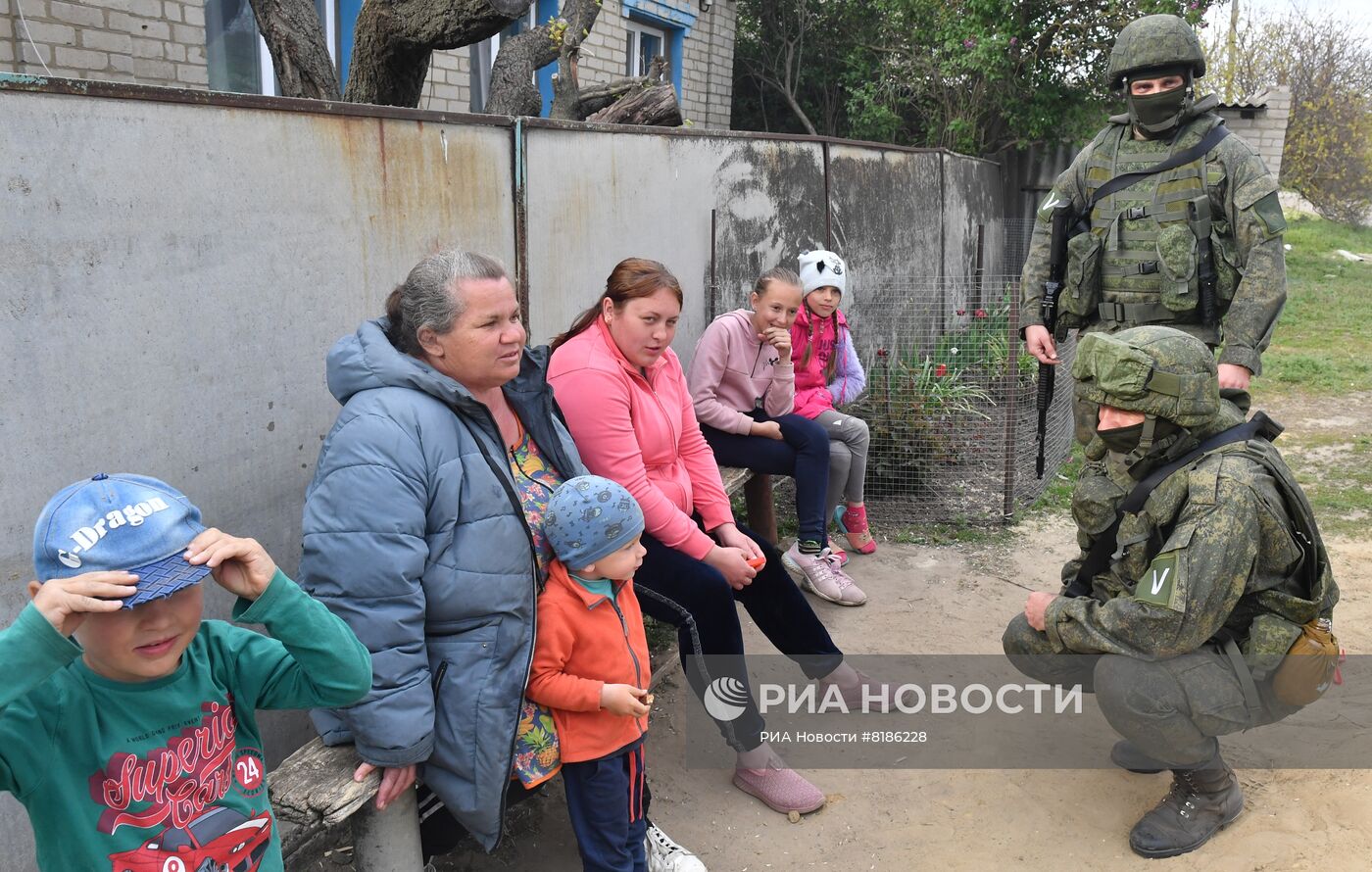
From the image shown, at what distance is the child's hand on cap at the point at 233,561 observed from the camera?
5.08ft

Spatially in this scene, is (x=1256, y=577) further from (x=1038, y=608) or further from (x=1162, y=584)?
(x=1038, y=608)

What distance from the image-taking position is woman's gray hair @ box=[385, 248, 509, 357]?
2.47 meters

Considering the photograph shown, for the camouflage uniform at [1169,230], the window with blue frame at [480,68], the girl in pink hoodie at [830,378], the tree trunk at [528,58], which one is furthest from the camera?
the window with blue frame at [480,68]

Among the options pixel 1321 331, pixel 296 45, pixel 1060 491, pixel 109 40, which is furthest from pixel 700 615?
pixel 1321 331

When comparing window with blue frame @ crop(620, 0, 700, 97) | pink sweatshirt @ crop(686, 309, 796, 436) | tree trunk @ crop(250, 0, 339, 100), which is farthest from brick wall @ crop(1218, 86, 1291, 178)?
tree trunk @ crop(250, 0, 339, 100)

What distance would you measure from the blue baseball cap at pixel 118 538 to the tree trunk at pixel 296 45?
3.85 m

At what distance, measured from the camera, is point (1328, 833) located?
2.93 meters

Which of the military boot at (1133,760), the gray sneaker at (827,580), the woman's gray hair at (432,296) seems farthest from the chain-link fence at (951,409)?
the woman's gray hair at (432,296)

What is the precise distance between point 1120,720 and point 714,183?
11.1 feet

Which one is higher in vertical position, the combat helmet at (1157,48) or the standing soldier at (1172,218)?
the combat helmet at (1157,48)

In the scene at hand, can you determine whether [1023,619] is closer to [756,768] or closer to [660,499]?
[756,768]

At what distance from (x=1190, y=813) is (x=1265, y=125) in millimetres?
11591

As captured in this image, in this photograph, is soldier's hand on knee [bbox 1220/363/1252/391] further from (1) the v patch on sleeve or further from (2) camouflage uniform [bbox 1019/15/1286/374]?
(1) the v patch on sleeve

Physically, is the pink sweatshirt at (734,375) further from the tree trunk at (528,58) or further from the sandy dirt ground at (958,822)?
the tree trunk at (528,58)
